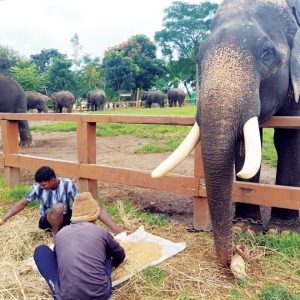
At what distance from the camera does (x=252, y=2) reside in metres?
4.00

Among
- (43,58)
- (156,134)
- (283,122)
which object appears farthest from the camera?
(43,58)

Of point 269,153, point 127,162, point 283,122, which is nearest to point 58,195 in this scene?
point 283,122

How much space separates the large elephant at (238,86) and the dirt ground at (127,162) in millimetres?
1524

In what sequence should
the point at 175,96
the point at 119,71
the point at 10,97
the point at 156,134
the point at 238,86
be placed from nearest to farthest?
1. the point at 238,86
2. the point at 10,97
3. the point at 156,134
4. the point at 175,96
5. the point at 119,71

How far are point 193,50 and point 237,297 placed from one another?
6416 centimetres

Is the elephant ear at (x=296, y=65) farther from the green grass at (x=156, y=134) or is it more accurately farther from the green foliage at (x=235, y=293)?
the green grass at (x=156, y=134)

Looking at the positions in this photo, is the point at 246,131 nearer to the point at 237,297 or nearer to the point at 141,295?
the point at 237,297

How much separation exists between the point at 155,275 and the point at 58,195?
55.1 inches

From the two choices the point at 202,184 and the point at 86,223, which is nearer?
the point at 86,223

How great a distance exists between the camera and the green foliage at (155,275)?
11.2ft

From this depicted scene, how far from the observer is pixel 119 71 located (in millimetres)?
46375

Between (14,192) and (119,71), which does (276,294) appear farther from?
(119,71)

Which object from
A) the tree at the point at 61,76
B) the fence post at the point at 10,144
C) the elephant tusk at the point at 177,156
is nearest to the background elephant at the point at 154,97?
the tree at the point at 61,76

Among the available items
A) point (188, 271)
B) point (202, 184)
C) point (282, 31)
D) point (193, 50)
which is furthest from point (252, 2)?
point (193, 50)
